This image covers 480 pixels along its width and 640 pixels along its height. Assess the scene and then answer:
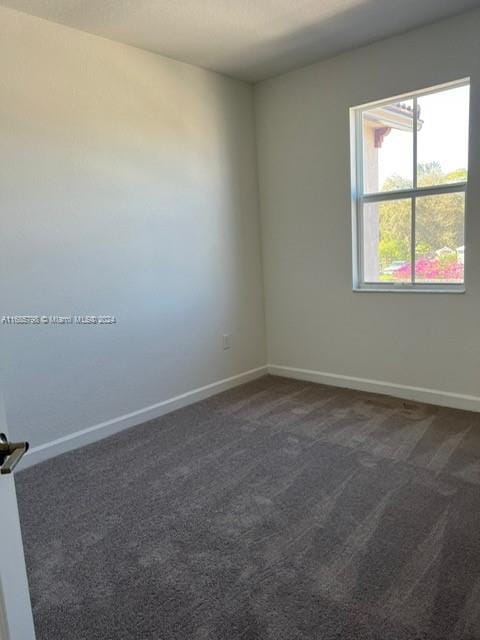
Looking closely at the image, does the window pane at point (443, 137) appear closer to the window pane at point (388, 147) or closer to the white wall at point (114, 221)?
the window pane at point (388, 147)

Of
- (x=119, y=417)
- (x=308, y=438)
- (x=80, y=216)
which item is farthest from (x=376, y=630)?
(x=80, y=216)

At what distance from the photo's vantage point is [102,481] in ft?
8.34

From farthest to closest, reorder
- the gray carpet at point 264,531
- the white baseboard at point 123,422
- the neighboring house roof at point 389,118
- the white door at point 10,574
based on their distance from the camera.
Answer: the neighboring house roof at point 389,118
the white baseboard at point 123,422
the gray carpet at point 264,531
the white door at point 10,574

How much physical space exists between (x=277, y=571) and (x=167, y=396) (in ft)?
6.51

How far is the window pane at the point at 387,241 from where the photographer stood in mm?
3467

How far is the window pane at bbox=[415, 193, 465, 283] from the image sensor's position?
322cm

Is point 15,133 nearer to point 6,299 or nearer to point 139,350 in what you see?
point 6,299

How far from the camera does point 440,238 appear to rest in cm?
330

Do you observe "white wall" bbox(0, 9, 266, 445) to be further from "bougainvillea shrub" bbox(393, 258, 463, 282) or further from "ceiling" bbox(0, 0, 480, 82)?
"bougainvillea shrub" bbox(393, 258, 463, 282)

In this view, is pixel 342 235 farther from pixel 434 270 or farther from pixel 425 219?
A: pixel 434 270

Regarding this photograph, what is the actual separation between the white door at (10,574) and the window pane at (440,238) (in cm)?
316

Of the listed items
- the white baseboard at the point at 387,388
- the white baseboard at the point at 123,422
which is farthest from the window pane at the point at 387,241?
the white baseboard at the point at 123,422

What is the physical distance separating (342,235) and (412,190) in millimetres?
628

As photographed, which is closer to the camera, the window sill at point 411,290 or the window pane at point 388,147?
the window sill at point 411,290
